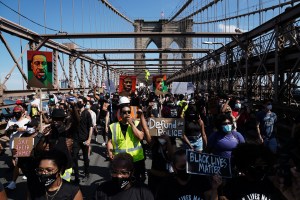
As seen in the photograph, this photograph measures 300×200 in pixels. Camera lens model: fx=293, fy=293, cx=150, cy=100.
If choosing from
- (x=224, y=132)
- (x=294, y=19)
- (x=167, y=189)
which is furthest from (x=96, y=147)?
(x=294, y=19)

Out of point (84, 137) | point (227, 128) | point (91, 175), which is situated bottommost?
point (91, 175)

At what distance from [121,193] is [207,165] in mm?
751

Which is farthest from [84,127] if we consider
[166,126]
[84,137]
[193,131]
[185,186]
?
[185,186]

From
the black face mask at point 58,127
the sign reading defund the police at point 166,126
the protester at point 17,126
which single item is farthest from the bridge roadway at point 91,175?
the sign reading defund the police at point 166,126

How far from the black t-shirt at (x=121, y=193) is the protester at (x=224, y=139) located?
5.80 ft

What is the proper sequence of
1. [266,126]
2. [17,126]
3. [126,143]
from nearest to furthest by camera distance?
[126,143]
[17,126]
[266,126]

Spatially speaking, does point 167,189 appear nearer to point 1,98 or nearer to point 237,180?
point 237,180

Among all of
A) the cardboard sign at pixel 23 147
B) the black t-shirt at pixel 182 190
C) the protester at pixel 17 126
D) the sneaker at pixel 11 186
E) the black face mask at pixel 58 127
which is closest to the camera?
the black t-shirt at pixel 182 190

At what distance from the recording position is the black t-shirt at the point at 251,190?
2.22 meters

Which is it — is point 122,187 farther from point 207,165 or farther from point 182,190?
point 207,165

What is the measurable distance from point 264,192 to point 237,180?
0.69ft

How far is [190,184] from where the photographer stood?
2.40 meters

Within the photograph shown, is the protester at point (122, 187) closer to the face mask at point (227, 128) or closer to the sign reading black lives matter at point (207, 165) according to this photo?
the sign reading black lives matter at point (207, 165)

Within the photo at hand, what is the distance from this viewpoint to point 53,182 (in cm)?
243
